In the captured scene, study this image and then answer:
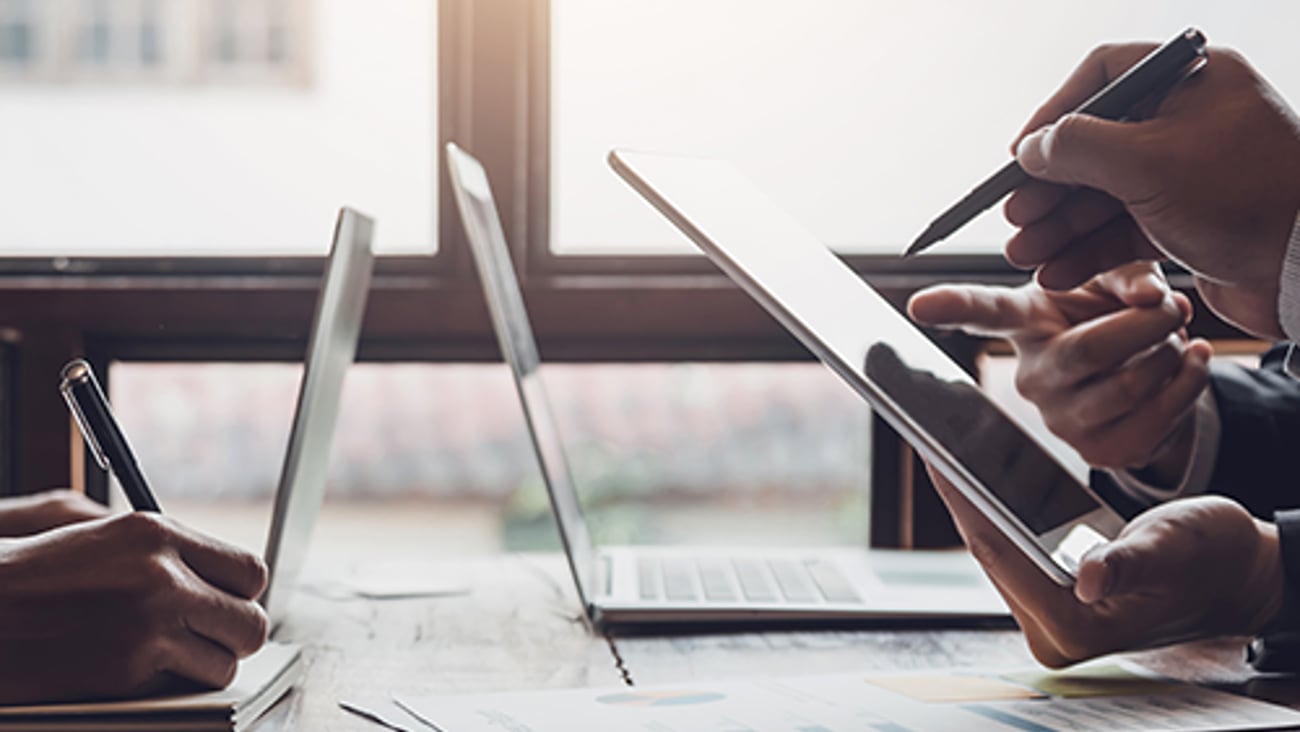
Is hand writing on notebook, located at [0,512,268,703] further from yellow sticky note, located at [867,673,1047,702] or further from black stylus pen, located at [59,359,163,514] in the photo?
Result: yellow sticky note, located at [867,673,1047,702]

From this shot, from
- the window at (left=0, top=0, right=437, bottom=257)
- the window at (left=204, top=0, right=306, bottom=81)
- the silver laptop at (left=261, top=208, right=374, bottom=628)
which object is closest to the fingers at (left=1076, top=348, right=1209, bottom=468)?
the silver laptop at (left=261, top=208, right=374, bottom=628)

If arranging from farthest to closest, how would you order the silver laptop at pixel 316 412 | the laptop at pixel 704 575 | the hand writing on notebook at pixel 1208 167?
the laptop at pixel 704 575 → the silver laptop at pixel 316 412 → the hand writing on notebook at pixel 1208 167

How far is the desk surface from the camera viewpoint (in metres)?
0.75

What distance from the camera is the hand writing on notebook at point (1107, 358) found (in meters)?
1.05

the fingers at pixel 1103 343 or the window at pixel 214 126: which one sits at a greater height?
the window at pixel 214 126

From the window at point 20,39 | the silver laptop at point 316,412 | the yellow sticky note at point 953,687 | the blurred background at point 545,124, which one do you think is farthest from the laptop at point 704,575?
the window at point 20,39

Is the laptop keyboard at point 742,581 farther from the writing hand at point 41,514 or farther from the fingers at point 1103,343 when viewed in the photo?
the writing hand at point 41,514

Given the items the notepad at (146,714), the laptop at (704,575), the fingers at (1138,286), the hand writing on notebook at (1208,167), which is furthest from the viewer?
the fingers at (1138,286)

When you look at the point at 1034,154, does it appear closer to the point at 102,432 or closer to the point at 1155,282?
the point at 1155,282

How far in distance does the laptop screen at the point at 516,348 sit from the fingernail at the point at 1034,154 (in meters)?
0.42

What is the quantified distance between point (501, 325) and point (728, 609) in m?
0.30

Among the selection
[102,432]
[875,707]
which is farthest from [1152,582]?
[102,432]

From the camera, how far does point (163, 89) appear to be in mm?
1798

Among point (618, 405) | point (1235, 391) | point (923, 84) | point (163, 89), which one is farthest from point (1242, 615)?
point (163, 89)
